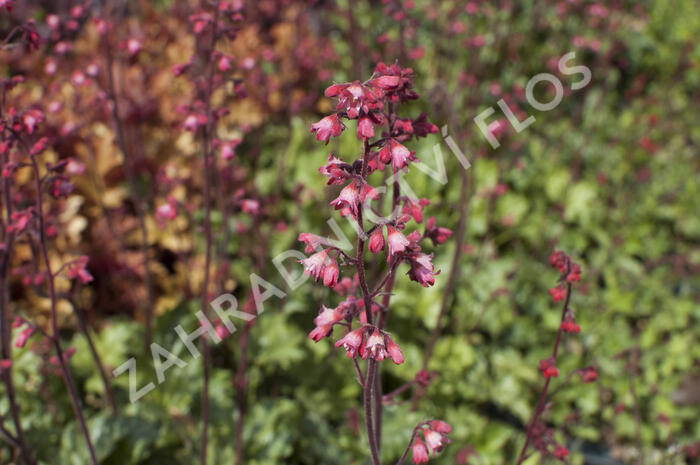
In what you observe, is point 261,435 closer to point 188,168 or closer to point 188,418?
point 188,418

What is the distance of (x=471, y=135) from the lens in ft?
16.0

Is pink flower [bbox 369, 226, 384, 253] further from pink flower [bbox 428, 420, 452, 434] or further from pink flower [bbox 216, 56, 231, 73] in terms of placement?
pink flower [bbox 216, 56, 231, 73]

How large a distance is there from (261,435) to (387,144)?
1.97 metres

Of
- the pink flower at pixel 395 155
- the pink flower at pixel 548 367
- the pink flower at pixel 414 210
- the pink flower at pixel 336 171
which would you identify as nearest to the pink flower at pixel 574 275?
the pink flower at pixel 548 367

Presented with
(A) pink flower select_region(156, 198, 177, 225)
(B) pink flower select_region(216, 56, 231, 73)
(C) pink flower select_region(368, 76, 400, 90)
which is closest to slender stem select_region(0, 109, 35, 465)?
(A) pink flower select_region(156, 198, 177, 225)

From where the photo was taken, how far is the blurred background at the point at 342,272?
2.80 metres

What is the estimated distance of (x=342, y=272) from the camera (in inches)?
107

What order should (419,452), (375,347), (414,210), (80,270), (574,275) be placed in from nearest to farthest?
1. (375,347)
2. (419,452)
3. (414,210)
4. (574,275)
5. (80,270)

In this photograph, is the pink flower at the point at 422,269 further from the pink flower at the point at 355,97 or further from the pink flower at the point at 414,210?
the pink flower at the point at 355,97

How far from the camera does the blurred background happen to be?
2.80 m

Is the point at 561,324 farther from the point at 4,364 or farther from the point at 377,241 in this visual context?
the point at 4,364

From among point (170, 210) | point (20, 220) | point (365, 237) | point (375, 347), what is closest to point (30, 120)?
point (20, 220)

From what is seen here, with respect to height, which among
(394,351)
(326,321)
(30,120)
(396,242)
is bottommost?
(394,351)

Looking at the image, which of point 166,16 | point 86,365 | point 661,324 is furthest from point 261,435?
point 166,16
